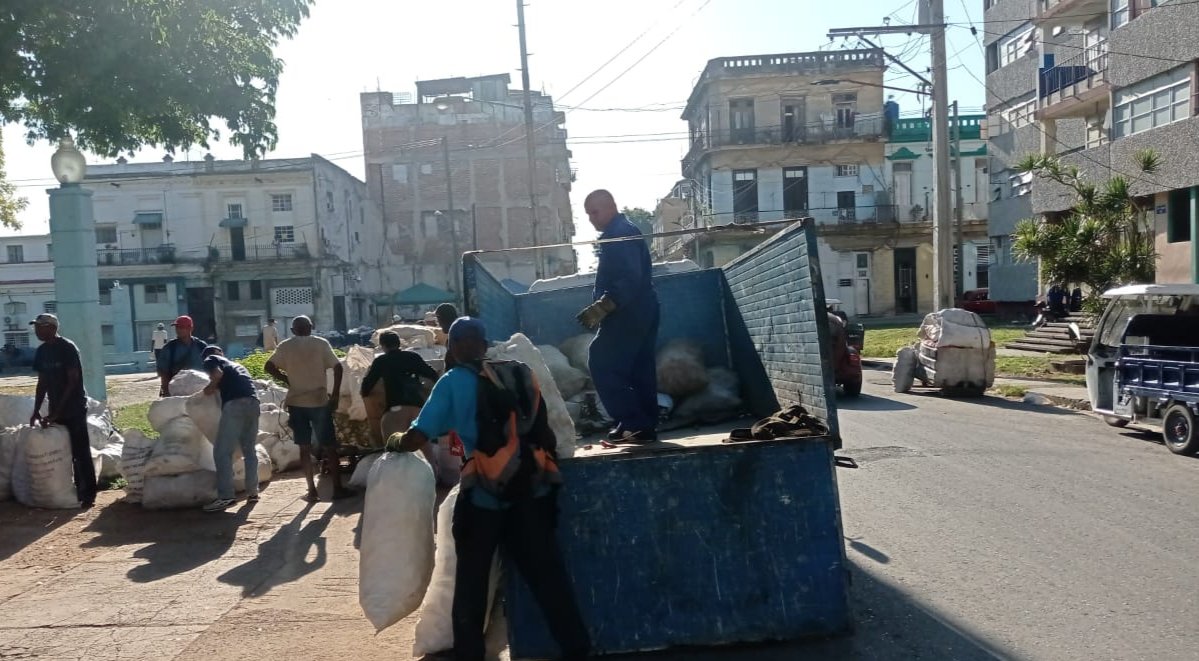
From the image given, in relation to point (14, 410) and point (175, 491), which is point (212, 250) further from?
point (175, 491)

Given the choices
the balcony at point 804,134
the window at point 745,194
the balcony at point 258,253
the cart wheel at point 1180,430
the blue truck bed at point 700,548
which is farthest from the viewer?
the balcony at point 258,253

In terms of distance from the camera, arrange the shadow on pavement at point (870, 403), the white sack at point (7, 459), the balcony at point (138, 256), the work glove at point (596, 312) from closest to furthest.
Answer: the work glove at point (596, 312) < the white sack at point (7, 459) < the shadow on pavement at point (870, 403) < the balcony at point (138, 256)

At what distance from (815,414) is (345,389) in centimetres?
650

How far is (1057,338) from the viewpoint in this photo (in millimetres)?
22656

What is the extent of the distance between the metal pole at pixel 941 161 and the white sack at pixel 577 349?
38.9 feet

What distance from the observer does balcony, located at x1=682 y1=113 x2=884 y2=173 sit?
43.4 metres

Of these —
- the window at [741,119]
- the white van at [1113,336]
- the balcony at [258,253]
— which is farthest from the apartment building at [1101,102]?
the balcony at [258,253]

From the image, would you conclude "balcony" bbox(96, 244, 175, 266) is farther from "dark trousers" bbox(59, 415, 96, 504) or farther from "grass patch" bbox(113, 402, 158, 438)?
"dark trousers" bbox(59, 415, 96, 504)

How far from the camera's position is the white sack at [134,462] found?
27.5 feet

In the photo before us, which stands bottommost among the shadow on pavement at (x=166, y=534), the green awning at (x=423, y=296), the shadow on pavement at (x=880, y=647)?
the shadow on pavement at (x=166, y=534)

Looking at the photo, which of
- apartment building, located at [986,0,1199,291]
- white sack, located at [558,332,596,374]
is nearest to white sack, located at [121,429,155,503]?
white sack, located at [558,332,596,374]

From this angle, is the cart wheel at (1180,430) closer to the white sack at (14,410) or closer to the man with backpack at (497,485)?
the man with backpack at (497,485)

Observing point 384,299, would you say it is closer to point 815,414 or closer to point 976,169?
point 976,169

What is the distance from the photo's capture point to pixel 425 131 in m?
54.9
